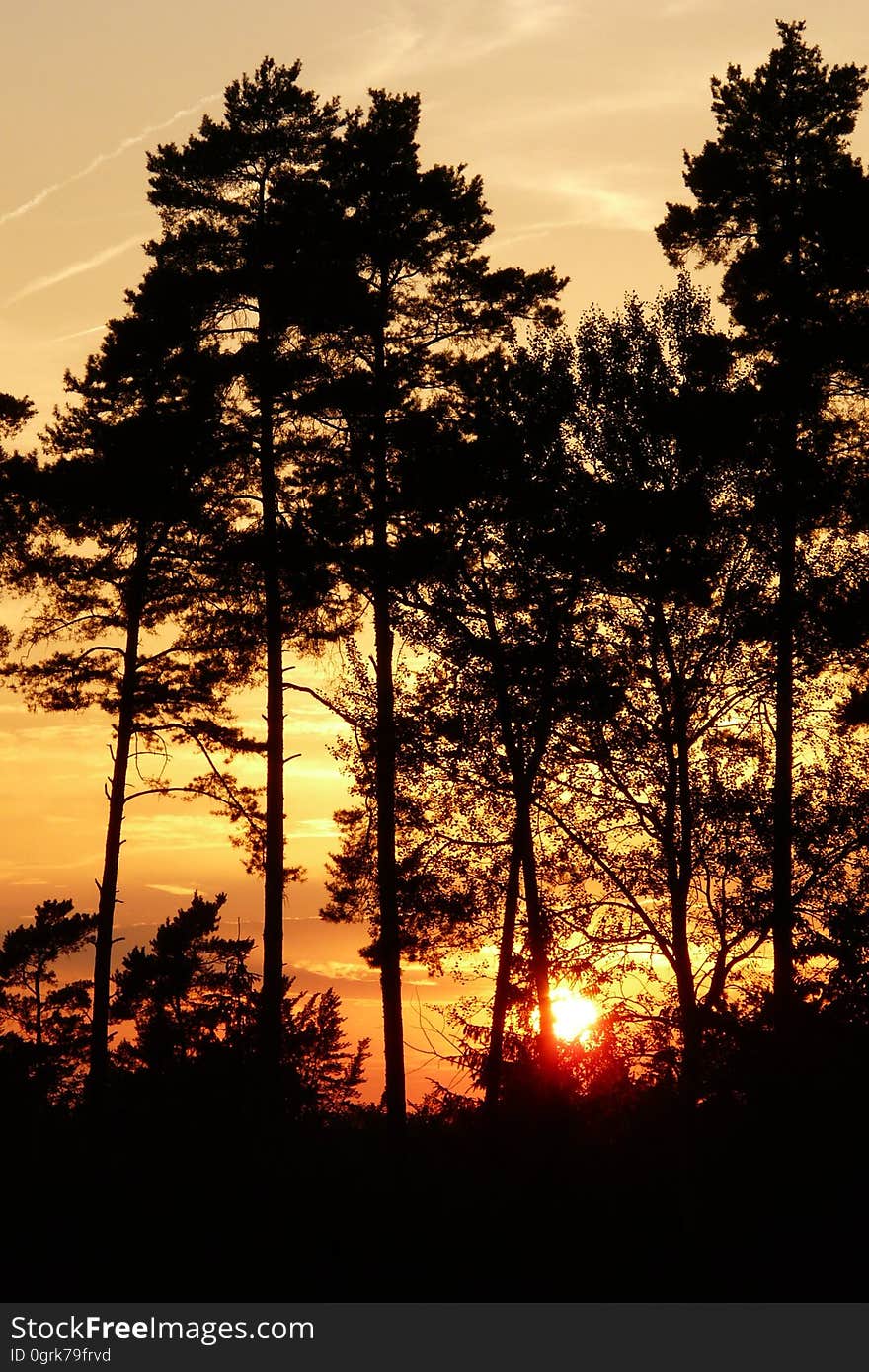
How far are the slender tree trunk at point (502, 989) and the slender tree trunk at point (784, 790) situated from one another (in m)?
4.42

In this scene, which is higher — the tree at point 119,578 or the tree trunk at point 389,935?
the tree at point 119,578

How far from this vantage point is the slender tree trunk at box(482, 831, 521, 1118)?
22.6 m

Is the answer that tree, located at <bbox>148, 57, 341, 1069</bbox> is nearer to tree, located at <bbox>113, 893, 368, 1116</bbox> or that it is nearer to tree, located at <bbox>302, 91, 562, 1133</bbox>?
tree, located at <bbox>302, 91, 562, 1133</bbox>

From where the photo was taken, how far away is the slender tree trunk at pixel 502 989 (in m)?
22.6

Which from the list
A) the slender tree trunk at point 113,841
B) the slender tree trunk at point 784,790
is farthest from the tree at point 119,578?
the slender tree trunk at point 784,790

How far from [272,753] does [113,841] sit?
19.0 ft

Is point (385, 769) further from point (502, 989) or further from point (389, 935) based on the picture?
point (502, 989)

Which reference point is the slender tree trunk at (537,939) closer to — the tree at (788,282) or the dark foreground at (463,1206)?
the dark foreground at (463,1206)

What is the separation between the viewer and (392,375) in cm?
2262

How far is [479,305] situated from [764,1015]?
1318 cm

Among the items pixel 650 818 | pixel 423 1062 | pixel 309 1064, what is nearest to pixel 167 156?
pixel 650 818

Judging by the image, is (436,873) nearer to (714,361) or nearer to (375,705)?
(375,705)

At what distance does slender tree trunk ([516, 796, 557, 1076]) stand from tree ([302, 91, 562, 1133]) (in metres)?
2.34

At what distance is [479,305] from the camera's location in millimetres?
23156
